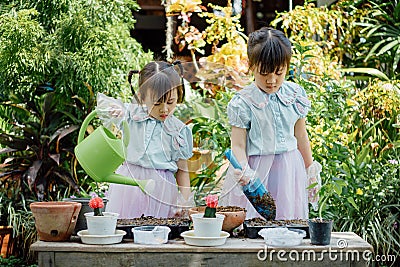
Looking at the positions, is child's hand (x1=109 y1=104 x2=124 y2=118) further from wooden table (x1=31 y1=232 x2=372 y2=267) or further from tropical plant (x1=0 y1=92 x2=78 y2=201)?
tropical plant (x1=0 y1=92 x2=78 y2=201)

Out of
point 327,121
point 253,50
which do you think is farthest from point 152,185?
point 327,121

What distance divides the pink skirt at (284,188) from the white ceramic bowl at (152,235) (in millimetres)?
444

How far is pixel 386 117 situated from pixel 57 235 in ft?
10.3

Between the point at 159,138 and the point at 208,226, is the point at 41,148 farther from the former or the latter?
the point at 208,226

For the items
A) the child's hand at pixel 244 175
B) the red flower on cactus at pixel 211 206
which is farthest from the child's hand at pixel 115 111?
the red flower on cactus at pixel 211 206

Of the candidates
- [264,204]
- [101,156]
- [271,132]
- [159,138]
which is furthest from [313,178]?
[101,156]

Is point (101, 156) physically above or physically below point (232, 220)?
above

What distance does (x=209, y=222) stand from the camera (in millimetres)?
2355

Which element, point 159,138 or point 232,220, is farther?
point 159,138

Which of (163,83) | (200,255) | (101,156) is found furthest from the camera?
(163,83)

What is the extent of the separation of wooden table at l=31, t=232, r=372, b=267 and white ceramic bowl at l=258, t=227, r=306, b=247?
0.8 inches

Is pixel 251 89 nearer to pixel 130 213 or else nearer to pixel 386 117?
pixel 130 213

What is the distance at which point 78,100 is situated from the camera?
15.9ft

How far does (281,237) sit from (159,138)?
0.78 m
